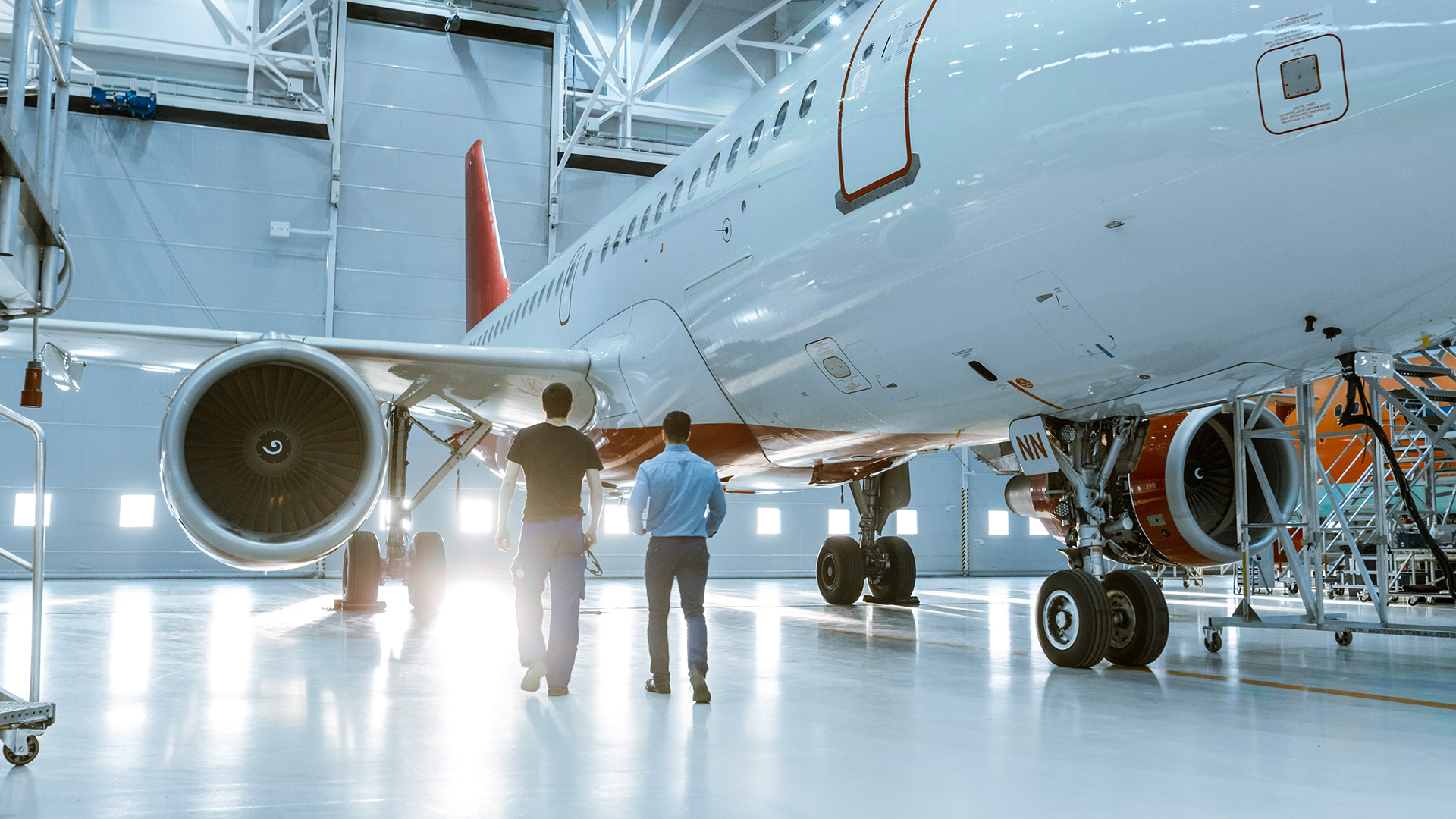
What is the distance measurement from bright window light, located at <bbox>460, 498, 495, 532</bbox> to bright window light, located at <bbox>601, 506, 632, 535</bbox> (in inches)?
69.7

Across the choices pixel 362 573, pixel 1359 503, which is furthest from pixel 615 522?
pixel 1359 503

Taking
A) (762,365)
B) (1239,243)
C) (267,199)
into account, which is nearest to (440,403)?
(762,365)

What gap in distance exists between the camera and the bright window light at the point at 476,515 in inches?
666

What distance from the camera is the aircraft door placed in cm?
441

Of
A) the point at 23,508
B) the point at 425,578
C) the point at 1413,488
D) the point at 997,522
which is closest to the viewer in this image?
the point at 425,578

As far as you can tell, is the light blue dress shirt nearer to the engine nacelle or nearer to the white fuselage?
the white fuselage

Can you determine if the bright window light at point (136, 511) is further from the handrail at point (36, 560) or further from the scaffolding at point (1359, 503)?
the scaffolding at point (1359, 503)

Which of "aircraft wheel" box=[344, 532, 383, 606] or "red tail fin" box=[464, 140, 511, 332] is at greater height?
"red tail fin" box=[464, 140, 511, 332]

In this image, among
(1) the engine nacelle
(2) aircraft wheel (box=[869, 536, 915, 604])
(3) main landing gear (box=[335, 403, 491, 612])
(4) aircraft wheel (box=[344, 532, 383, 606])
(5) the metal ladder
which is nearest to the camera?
(1) the engine nacelle

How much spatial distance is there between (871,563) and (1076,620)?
539 centimetres

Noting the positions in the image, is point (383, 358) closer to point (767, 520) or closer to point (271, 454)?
point (271, 454)

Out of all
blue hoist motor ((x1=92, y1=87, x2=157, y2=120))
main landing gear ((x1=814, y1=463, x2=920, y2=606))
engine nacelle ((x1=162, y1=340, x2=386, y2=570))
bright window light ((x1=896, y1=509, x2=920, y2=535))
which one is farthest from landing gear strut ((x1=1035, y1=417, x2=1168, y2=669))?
blue hoist motor ((x1=92, y1=87, x2=157, y2=120))

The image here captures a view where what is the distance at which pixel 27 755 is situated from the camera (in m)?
2.75

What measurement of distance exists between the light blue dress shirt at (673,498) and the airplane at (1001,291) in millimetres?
1095
